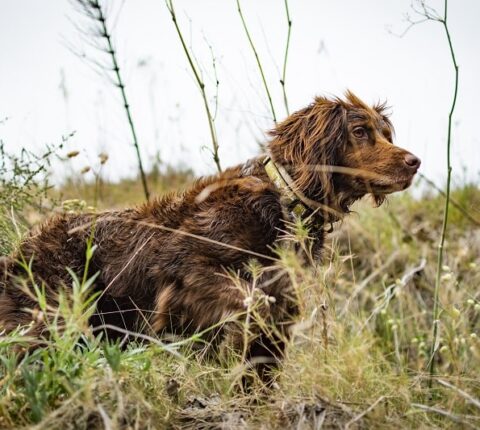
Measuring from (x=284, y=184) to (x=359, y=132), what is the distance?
0.50 meters

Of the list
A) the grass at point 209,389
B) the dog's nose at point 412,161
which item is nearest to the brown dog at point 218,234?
the dog's nose at point 412,161

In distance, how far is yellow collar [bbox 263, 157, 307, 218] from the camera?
130 inches

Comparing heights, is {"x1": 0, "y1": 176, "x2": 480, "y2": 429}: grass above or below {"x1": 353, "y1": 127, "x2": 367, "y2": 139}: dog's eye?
below

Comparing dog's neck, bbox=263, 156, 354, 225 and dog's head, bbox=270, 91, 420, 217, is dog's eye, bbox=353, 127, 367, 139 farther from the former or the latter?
dog's neck, bbox=263, 156, 354, 225

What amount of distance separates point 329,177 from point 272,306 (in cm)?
72

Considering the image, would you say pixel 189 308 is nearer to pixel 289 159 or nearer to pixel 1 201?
pixel 289 159

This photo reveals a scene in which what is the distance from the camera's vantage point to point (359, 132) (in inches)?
137

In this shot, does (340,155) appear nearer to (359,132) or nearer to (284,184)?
(359,132)

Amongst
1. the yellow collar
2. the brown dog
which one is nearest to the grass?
the brown dog

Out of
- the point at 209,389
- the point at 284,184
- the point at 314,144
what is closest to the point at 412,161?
the point at 314,144

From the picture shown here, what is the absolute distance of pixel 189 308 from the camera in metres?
3.23

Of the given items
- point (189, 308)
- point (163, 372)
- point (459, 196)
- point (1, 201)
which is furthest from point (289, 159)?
point (459, 196)

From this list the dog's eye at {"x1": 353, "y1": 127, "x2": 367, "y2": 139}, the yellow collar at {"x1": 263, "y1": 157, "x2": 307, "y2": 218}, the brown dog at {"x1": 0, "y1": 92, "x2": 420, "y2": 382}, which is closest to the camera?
the brown dog at {"x1": 0, "y1": 92, "x2": 420, "y2": 382}

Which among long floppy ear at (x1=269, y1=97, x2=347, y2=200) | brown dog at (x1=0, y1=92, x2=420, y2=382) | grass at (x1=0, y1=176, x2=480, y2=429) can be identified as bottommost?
grass at (x1=0, y1=176, x2=480, y2=429)
